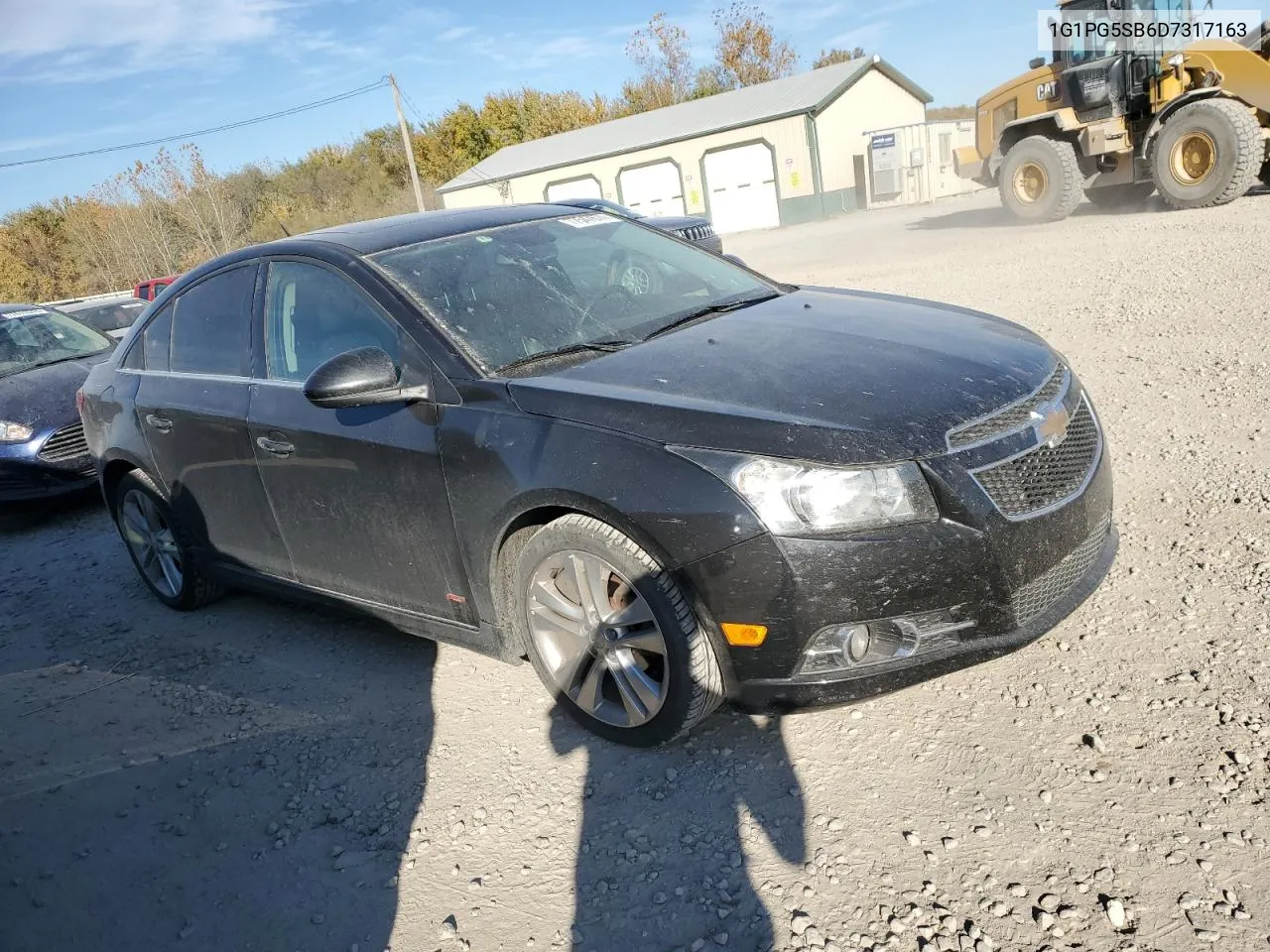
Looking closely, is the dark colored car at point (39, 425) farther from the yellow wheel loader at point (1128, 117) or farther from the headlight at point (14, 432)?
the yellow wheel loader at point (1128, 117)

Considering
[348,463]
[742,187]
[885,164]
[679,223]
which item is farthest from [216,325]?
[742,187]

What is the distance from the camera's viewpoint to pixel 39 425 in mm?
6895

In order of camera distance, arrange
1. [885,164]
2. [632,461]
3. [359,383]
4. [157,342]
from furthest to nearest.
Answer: [885,164] → [157,342] → [359,383] → [632,461]

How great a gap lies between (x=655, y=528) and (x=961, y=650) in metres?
0.90

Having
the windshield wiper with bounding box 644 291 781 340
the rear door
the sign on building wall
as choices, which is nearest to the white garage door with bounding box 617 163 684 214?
the sign on building wall

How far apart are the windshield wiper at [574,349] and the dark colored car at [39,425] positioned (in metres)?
5.28

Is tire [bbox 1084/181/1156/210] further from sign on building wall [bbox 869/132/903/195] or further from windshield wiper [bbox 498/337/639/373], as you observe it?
windshield wiper [bbox 498/337/639/373]

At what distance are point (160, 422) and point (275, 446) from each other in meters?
1.06

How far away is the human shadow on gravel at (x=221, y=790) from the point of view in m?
2.58

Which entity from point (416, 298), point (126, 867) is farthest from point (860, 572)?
point (126, 867)

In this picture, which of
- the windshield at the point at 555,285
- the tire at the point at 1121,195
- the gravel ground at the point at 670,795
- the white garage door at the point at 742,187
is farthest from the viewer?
the white garage door at the point at 742,187

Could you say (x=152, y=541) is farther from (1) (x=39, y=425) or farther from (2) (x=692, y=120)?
(2) (x=692, y=120)

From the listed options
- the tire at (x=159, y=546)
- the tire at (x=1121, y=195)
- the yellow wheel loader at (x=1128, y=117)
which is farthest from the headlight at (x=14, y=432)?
the tire at (x=1121, y=195)

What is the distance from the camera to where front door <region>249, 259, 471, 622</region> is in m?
3.16
